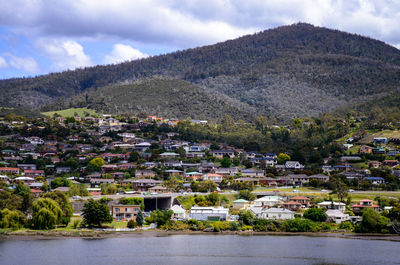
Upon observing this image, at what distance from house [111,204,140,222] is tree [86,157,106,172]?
26775mm

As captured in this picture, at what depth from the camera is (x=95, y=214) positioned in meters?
62.4

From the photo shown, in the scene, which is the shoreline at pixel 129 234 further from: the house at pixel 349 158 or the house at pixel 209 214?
the house at pixel 349 158

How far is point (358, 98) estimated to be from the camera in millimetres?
170250

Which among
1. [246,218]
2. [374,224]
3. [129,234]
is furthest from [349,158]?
[129,234]

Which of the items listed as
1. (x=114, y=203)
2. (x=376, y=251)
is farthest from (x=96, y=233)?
(x=376, y=251)

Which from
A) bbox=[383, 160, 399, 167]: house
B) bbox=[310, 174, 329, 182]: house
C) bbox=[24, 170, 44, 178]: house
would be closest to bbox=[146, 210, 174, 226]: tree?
bbox=[310, 174, 329, 182]: house

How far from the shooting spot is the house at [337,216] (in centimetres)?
6656

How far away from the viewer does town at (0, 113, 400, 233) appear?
2534 inches

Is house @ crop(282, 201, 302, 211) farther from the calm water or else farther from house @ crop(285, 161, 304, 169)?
house @ crop(285, 161, 304, 169)

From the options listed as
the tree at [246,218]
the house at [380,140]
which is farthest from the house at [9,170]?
the house at [380,140]

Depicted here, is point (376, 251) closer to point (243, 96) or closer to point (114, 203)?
point (114, 203)

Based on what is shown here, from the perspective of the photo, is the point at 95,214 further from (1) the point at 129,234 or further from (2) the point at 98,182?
(2) the point at 98,182

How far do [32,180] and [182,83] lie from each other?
98.8m

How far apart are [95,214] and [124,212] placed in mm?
6316
